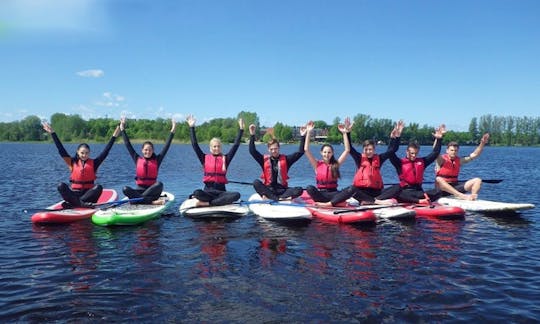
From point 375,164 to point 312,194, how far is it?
2098mm

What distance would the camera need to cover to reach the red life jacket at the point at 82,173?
38.4 ft

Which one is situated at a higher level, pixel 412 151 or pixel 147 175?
pixel 412 151

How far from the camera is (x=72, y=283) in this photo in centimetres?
686

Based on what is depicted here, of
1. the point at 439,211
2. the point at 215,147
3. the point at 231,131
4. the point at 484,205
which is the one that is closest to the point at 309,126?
the point at 215,147

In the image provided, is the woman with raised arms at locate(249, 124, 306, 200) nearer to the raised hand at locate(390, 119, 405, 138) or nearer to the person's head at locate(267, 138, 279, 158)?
the person's head at locate(267, 138, 279, 158)

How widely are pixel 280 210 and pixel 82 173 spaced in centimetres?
566

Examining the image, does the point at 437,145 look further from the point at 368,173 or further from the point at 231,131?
the point at 231,131

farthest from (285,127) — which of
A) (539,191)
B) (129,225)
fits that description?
(129,225)

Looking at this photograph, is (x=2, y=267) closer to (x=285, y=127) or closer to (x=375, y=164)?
(x=375, y=164)

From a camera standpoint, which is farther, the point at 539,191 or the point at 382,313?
the point at 539,191

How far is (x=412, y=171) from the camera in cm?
1269

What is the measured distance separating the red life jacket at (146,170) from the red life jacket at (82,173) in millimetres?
1279

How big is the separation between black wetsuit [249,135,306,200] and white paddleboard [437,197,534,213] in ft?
15.6

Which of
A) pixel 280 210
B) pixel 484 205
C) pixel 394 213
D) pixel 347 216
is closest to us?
pixel 347 216
